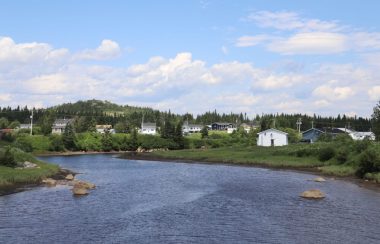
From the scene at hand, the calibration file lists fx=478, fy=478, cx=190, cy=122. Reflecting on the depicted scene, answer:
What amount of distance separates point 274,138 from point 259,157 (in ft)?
112

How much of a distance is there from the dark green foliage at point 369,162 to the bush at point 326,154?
1937cm

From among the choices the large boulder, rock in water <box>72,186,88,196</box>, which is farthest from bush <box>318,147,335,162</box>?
rock in water <box>72,186,88,196</box>

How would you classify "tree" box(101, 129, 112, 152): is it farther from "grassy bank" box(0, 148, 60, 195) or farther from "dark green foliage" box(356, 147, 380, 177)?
"dark green foliage" box(356, 147, 380, 177)

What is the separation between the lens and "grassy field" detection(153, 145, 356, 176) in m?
90.3

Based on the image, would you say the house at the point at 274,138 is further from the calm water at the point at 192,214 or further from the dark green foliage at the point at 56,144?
the calm water at the point at 192,214

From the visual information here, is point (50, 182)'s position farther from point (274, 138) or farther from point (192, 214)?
point (274, 138)

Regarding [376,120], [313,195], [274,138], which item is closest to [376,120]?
[376,120]

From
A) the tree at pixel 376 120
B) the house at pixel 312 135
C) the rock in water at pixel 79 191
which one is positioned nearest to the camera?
the rock in water at pixel 79 191

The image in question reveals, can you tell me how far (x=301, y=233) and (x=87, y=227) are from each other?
18.2m

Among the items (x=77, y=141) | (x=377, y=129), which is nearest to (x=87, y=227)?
(x=377, y=129)

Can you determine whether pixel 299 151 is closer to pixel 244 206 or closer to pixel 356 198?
pixel 356 198

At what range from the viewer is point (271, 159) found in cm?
11125

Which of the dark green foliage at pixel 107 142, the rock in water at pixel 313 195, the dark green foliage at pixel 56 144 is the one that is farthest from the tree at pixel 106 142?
the rock in water at pixel 313 195

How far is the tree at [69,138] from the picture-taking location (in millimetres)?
170500
